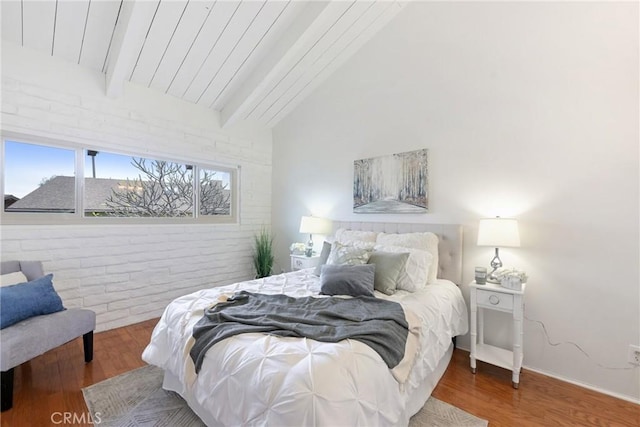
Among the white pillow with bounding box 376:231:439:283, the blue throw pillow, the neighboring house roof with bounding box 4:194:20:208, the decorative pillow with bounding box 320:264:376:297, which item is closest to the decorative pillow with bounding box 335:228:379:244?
the white pillow with bounding box 376:231:439:283

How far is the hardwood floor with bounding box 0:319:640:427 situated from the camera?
1717 millimetres

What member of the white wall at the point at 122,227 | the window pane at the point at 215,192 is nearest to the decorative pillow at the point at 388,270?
the white wall at the point at 122,227

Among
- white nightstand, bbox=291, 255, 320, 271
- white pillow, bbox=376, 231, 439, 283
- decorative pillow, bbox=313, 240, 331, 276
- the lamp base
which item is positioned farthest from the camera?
the lamp base

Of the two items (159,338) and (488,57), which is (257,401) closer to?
(159,338)

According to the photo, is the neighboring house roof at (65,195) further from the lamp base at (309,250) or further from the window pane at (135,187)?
the lamp base at (309,250)

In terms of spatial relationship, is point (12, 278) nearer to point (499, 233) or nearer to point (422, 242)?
point (422, 242)

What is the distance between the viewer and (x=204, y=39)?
2.78 m

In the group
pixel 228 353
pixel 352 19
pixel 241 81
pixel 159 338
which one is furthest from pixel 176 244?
pixel 352 19

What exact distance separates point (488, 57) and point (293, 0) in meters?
1.84

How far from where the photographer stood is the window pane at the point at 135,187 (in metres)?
2.96

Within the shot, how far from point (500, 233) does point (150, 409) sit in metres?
2.74

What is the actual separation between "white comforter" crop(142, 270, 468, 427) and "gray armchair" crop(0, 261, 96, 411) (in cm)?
78

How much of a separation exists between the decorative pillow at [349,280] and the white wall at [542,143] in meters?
1.09

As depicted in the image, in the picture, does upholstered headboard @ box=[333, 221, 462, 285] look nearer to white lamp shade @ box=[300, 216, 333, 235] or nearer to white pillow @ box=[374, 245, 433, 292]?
white pillow @ box=[374, 245, 433, 292]
